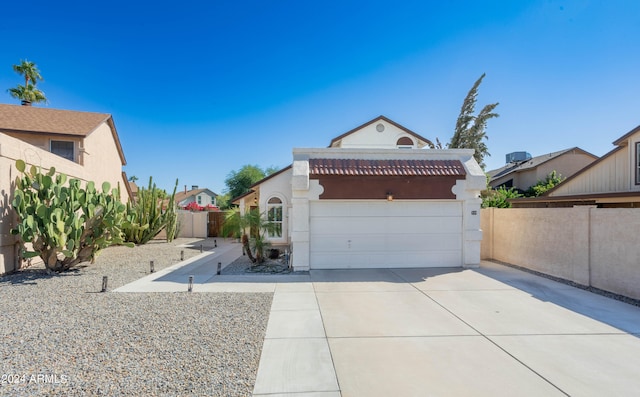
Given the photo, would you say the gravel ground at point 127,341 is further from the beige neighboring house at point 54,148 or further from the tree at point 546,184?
the tree at point 546,184

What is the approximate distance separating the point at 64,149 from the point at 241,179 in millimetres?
24985

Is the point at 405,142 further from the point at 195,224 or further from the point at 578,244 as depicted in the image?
the point at 195,224

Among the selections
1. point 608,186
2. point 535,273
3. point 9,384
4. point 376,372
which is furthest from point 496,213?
point 9,384

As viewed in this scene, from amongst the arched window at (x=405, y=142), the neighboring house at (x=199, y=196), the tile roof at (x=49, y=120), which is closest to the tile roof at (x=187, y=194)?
the neighboring house at (x=199, y=196)

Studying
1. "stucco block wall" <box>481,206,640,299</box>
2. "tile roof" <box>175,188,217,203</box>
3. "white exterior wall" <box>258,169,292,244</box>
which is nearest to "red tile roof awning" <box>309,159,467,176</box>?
"stucco block wall" <box>481,206,640,299</box>

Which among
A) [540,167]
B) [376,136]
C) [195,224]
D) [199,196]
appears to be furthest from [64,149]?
[199,196]

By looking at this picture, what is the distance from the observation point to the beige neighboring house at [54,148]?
870 cm

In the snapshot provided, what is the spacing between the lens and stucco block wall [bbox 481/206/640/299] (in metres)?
6.77

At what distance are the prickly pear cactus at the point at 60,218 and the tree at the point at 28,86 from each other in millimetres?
19993

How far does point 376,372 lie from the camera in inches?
147

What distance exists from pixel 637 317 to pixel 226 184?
40.5m

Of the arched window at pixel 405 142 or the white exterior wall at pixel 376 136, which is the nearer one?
the arched window at pixel 405 142

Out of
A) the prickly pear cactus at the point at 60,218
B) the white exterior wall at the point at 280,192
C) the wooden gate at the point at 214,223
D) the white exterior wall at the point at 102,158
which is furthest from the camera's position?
the wooden gate at the point at 214,223

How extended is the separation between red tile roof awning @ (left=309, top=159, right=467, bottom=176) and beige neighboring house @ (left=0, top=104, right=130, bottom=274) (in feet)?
30.2
